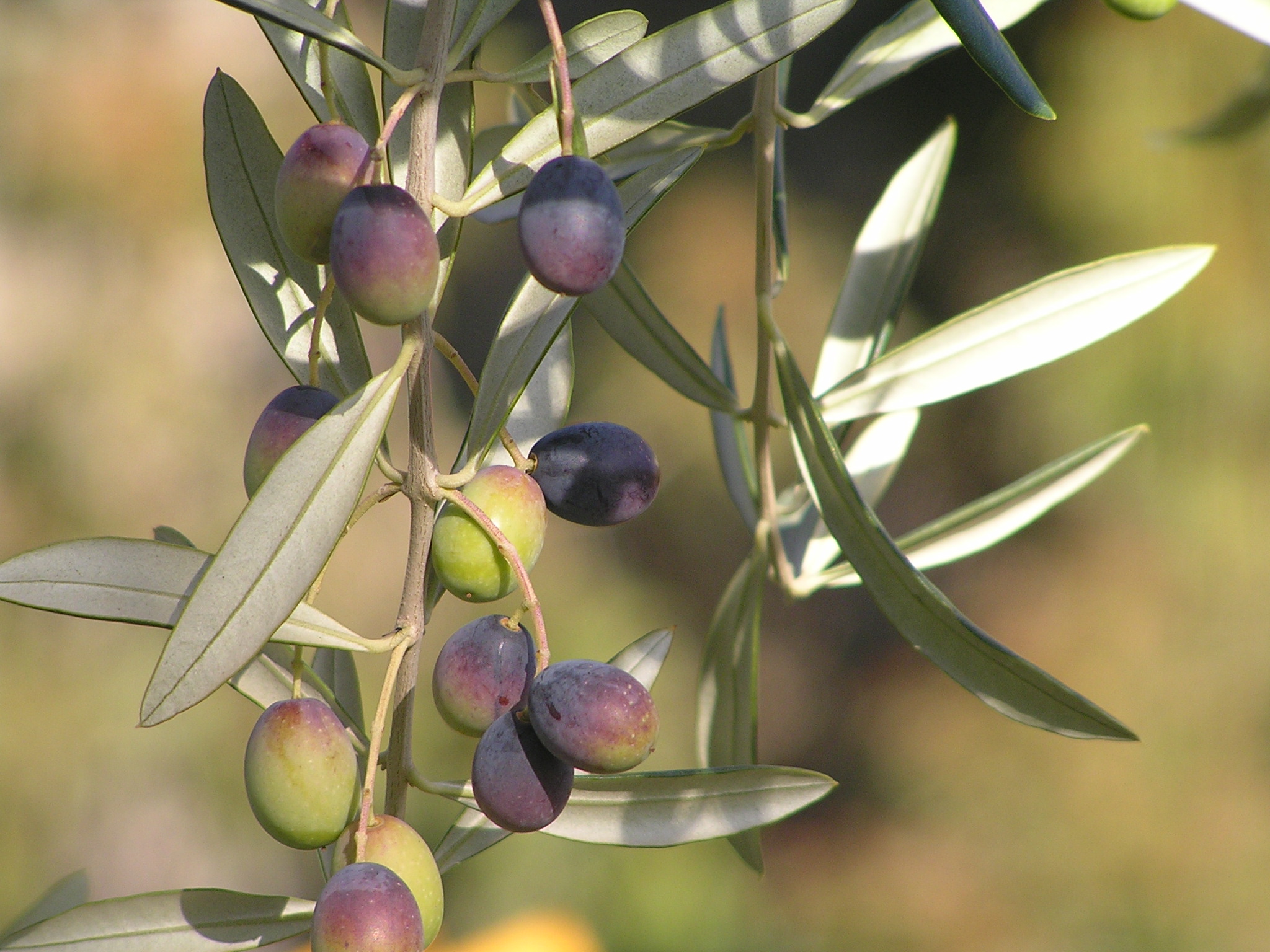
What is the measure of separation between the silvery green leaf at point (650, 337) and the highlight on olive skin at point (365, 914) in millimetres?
250

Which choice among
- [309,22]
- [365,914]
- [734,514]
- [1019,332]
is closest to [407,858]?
[365,914]

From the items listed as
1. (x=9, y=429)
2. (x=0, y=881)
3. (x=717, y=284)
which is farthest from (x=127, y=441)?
(x=717, y=284)

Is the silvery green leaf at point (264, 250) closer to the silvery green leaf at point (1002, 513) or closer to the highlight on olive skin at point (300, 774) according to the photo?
the highlight on olive skin at point (300, 774)

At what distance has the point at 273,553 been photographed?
0.28 metres

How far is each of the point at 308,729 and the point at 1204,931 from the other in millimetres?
2271

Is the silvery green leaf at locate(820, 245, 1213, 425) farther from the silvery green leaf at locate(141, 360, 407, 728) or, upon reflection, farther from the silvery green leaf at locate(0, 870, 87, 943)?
the silvery green leaf at locate(0, 870, 87, 943)

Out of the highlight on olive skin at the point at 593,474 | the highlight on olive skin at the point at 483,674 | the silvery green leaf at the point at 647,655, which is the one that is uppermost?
the highlight on olive skin at the point at 593,474

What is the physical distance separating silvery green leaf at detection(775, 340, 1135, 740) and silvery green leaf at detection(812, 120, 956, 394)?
0.19 metres

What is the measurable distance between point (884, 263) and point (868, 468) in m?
0.11

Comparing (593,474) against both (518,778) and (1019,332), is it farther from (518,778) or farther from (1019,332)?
(1019,332)

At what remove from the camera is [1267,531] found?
1.94 meters

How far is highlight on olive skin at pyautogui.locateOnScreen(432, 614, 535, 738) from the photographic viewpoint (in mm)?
327

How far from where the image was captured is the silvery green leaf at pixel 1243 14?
0.40 m

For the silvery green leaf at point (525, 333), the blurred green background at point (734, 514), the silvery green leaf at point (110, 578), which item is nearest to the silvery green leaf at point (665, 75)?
the silvery green leaf at point (525, 333)
